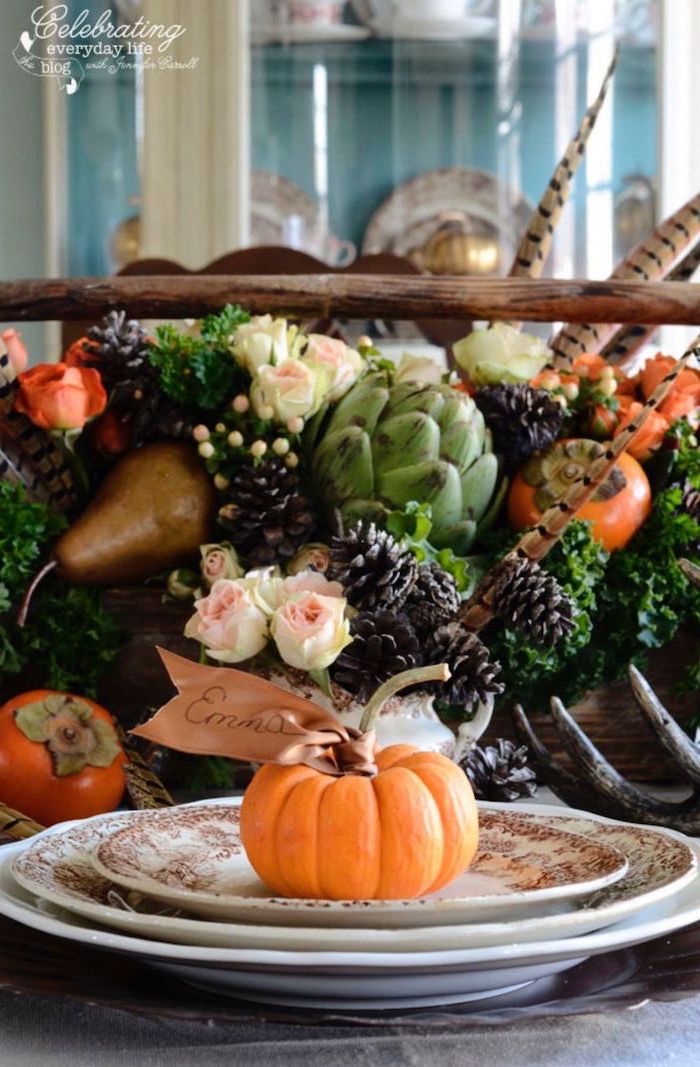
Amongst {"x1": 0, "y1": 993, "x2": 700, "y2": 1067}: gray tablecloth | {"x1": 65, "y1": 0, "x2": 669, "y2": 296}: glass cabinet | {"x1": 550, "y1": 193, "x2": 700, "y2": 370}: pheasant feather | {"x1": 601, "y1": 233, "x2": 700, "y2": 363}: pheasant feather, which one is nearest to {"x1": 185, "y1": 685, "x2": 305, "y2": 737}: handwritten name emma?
{"x1": 0, "y1": 993, "x2": 700, "y2": 1067}: gray tablecloth

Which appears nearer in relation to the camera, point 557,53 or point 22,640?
point 22,640

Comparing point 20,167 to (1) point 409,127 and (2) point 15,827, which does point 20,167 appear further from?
(2) point 15,827

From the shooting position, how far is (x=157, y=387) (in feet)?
3.44

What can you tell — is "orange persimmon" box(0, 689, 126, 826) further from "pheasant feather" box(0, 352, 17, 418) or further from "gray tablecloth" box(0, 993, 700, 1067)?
"gray tablecloth" box(0, 993, 700, 1067)

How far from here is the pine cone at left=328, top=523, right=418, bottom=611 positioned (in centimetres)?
83

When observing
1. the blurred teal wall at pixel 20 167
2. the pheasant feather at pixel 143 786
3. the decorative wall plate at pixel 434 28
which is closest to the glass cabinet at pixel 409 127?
the decorative wall plate at pixel 434 28

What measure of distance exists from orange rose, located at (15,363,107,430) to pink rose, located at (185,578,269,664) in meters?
0.26

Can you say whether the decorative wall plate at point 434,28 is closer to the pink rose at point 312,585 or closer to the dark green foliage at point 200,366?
the dark green foliage at point 200,366

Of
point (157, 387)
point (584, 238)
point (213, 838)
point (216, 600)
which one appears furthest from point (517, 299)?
point (584, 238)

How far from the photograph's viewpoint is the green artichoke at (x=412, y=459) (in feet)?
3.23

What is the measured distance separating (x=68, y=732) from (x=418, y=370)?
0.40 meters

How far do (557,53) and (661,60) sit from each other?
0.25 meters

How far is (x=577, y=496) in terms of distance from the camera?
73 cm

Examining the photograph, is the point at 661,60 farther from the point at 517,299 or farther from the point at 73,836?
the point at 73,836
